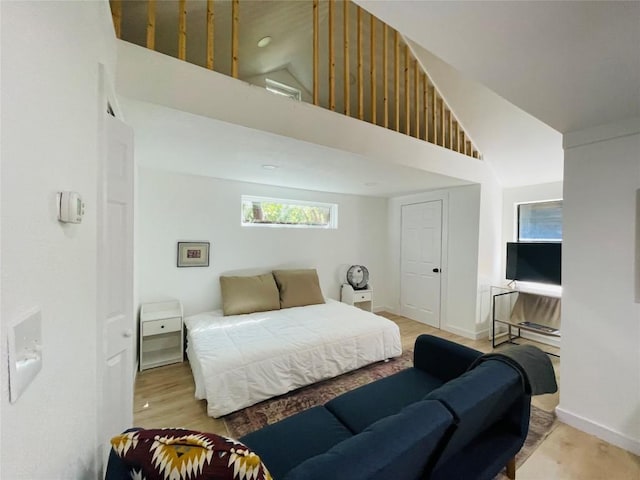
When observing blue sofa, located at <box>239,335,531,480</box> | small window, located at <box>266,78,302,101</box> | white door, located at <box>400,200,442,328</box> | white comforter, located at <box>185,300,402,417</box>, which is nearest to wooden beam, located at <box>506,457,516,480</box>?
blue sofa, located at <box>239,335,531,480</box>

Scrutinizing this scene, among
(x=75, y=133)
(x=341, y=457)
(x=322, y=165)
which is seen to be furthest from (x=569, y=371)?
(x=75, y=133)

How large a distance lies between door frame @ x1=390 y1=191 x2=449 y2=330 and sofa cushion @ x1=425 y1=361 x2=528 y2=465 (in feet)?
9.10

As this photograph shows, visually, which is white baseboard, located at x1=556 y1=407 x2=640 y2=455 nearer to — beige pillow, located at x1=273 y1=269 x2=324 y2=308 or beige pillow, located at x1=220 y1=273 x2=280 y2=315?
beige pillow, located at x1=273 y1=269 x2=324 y2=308

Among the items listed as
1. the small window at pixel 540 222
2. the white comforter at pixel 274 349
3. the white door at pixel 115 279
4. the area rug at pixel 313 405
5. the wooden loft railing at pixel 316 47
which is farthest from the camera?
the small window at pixel 540 222

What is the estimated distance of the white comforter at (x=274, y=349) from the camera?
2.06m

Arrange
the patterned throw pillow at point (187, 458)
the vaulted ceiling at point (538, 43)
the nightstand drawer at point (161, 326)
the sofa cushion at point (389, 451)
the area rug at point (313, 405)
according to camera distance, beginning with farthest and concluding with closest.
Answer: the nightstand drawer at point (161, 326)
the area rug at point (313, 405)
the vaulted ceiling at point (538, 43)
the sofa cushion at point (389, 451)
the patterned throw pillow at point (187, 458)

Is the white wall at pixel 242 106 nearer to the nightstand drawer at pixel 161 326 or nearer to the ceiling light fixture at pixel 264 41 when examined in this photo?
the ceiling light fixture at pixel 264 41

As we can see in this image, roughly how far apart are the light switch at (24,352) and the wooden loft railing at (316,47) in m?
1.77

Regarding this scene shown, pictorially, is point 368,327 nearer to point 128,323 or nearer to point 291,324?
point 291,324

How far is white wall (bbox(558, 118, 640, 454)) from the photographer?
180 cm

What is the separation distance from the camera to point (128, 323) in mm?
1441

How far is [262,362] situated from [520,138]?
11.8ft

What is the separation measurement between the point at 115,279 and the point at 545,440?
2914 mm

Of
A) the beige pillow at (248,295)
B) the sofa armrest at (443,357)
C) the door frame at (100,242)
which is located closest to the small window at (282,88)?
the beige pillow at (248,295)
